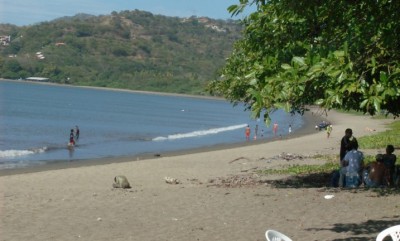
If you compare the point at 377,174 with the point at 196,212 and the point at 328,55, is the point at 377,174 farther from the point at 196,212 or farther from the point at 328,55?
the point at 328,55

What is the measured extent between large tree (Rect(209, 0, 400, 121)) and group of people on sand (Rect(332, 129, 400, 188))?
16.9ft

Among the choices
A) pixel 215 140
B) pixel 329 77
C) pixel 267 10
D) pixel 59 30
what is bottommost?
pixel 215 140

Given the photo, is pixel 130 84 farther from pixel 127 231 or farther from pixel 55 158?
pixel 127 231

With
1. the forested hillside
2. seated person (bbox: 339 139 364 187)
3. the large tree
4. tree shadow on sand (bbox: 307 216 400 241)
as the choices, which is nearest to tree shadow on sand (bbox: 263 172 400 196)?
seated person (bbox: 339 139 364 187)

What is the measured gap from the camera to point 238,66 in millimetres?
16281

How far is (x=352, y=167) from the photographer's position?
1402 cm

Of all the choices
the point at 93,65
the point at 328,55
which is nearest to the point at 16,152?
the point at 328,55

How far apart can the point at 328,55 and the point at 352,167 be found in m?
9.04

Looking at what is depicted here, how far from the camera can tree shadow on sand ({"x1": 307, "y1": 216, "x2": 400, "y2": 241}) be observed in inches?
340

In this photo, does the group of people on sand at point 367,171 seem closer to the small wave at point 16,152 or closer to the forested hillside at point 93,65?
the small wave at point 16,152

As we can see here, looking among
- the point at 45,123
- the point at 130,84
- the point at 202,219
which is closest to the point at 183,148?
the point at 45,123

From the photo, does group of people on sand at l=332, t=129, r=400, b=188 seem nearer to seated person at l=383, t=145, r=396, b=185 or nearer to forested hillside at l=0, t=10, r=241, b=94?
seated person at l=383, t=145, r=396, b=185

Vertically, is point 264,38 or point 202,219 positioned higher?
point 264,38

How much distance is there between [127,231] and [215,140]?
125ft
